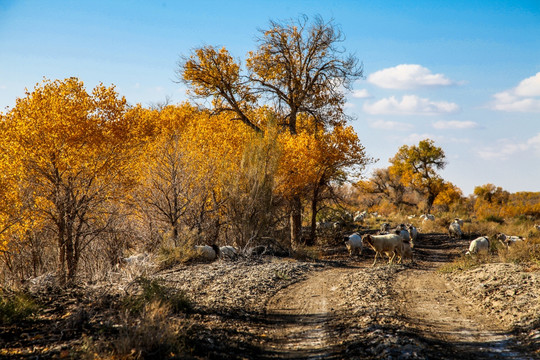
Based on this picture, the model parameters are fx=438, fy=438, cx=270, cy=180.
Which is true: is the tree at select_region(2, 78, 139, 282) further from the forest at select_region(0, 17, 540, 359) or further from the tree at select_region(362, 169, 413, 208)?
the tree at select_region(362, 169, 413, 208)

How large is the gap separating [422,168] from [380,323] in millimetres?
50387

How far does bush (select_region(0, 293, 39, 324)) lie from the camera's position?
742 cm

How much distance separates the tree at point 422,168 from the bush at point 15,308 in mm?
49463

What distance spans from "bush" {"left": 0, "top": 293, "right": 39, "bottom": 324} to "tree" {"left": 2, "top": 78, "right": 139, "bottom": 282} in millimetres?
4628

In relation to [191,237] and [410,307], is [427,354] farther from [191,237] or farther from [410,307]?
[191,237]

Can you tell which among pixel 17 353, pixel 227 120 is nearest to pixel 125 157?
pixel 227 120

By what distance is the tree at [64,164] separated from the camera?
15469mm

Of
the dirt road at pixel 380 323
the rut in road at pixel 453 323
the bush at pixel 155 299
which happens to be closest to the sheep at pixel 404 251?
the dirt road at pixel 380 323

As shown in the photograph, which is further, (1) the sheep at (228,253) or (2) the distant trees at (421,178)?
(2) the distant trees at (421,178)

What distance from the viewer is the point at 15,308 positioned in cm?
764

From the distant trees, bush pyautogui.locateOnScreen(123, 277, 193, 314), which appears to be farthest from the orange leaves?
the distant trees

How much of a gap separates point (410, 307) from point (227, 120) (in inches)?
783

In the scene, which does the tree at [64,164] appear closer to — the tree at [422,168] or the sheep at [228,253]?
the sheep at [228,253]

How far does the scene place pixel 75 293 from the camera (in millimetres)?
9234
